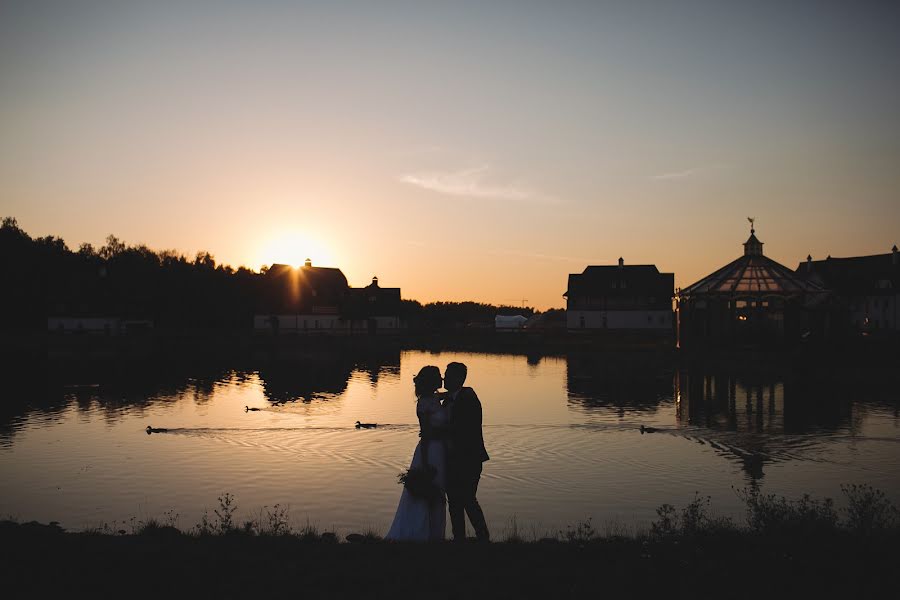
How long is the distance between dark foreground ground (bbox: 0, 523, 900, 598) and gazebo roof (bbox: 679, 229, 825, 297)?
160 ft

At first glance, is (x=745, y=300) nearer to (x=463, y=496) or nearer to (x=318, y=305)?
(x=463, y=496)

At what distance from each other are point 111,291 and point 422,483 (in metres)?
110

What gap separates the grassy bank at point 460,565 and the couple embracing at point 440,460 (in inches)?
21.3

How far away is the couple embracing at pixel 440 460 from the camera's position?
10.8 metres

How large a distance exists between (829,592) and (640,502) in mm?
8196

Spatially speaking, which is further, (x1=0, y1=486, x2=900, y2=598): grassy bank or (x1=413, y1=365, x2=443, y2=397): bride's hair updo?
(x1=413, y1=365, x2=443, y2=397): bride's hair updo

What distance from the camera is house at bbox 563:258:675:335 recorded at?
103375 millimetres

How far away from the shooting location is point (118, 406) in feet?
113

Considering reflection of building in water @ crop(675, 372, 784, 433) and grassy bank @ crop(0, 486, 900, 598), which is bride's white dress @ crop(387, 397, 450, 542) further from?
reflection of building in water @ crop(675, 372, 784, 433)

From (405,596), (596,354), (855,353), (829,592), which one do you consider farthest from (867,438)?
(596,354)

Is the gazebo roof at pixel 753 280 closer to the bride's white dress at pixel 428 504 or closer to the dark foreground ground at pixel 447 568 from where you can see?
the dark foreground ground at pixel 447 568

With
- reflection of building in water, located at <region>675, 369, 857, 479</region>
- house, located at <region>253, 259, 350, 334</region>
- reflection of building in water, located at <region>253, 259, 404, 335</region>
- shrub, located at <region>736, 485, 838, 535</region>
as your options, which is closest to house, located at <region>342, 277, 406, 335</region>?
reflection of building in water, located at <region>253, 259, 404, 335</region>

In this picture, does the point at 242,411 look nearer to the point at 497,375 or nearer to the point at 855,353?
the point at 497,375

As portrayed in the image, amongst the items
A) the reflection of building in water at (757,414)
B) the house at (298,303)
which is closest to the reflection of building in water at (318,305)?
the house at (298,303)
